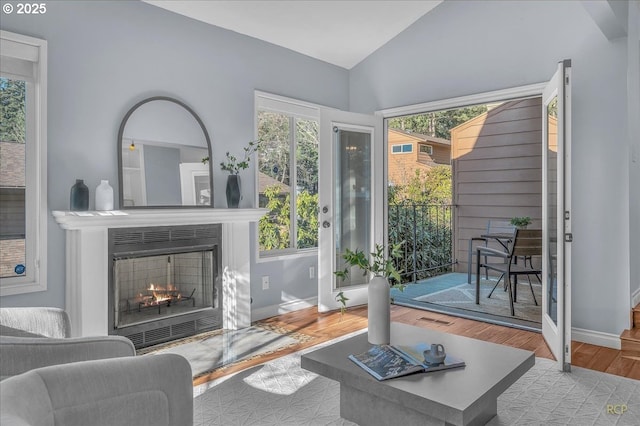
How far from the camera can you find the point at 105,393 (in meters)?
1.15

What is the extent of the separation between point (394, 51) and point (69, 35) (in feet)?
10.2

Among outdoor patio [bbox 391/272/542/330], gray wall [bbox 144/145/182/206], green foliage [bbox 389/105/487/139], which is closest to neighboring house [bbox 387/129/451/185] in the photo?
green foliage [bbox 389/105/487/139]

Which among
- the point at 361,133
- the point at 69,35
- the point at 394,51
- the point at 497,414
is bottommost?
the point at 497,414

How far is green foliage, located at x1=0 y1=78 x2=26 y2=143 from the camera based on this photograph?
9.20ft

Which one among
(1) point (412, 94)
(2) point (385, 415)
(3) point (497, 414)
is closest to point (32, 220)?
(2) point (385, 415)

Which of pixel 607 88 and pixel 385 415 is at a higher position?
pixel 607 88

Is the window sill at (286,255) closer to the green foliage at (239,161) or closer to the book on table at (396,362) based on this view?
the green foliage at (239,161)

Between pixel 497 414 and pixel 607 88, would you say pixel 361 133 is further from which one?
pixel 497 414

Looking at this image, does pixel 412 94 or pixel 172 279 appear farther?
pixel 412 94

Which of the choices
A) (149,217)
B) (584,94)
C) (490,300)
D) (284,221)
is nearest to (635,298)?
(490,300)

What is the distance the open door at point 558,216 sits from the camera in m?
2.87

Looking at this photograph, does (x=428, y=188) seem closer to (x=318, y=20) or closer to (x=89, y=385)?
(x=318, y=20)

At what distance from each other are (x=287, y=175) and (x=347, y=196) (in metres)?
0.70

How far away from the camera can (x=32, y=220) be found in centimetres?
289
